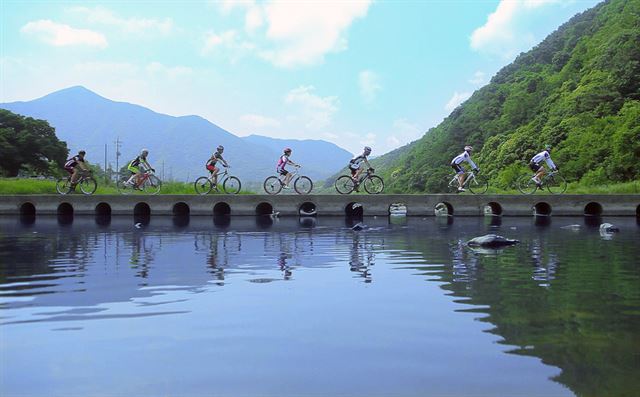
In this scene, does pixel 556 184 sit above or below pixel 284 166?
below

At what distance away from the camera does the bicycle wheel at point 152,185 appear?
29.3 metres

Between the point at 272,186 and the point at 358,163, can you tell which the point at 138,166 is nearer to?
the point at 272,186

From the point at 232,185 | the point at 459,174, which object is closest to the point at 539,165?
the point at 459,174

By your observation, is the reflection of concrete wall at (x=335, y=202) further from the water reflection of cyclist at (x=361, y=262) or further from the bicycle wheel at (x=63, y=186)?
the water reflection of cyclist at (x=361, y=262)

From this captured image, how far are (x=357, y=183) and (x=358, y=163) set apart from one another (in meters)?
1.14

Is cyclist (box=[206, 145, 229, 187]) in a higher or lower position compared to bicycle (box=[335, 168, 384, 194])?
higher

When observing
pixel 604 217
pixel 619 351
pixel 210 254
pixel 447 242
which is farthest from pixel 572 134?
pixel 619 351

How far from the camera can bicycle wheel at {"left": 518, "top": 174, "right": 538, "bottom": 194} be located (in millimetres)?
30461

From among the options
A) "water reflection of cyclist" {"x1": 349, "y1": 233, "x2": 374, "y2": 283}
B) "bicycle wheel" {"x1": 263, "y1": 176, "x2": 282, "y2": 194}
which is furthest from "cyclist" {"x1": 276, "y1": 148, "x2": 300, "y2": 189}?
"water reflection of cyclist" {"x1": 349, "y1": 233, "x2": 374, "y2": 283}

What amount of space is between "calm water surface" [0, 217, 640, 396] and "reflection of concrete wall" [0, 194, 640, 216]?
1730cm

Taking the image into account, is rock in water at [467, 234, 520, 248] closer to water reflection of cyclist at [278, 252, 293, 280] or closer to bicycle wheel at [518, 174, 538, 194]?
water reflection of cyclist at [278, 252, 293, 280]

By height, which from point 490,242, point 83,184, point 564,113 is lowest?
point 490,242

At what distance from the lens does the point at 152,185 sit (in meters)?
29.7

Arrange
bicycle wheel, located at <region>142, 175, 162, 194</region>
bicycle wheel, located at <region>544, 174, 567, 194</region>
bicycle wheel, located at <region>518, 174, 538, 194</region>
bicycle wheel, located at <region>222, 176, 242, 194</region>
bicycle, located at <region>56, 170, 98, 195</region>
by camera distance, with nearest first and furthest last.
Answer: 1. bicycle wheel, located at <region>142, 175, 162, 194</region>
2. bicycle, located at <region>56, 170, 98, 195</region>
3. bicycle wheel, located at <region>518, 174, 538, 194</region>
4. bicycle wheel, located at <region>222, 176, 242, 194</region>
5. bicycle wheel, located at <region>544, 174, 567, 194</region>
